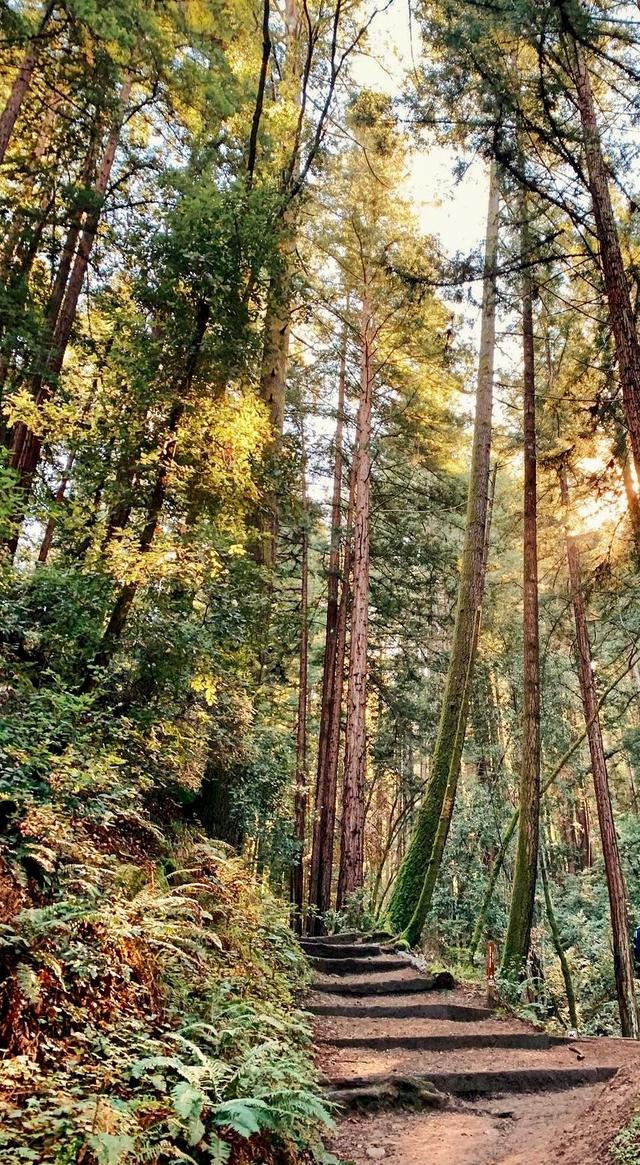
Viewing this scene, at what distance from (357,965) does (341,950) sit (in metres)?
0.84

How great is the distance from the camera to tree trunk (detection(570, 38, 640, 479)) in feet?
20.0

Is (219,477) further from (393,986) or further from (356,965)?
(356,965)

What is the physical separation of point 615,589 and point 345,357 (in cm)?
958

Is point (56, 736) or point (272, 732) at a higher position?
point (272, 732)

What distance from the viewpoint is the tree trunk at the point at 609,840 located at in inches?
449

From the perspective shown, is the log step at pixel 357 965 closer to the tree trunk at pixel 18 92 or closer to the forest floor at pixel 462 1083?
the forest floor at pixel 462 1083

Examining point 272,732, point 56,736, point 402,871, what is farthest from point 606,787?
point 56,736

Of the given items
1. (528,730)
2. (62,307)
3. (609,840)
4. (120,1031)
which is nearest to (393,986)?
(528,730)

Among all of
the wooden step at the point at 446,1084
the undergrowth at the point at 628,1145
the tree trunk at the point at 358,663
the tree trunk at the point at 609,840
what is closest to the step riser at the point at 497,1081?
the wooden step at the point at 446,1084

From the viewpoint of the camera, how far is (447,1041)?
6.19m

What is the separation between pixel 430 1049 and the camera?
238 inches

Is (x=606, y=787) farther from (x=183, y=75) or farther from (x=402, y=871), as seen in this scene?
(x=183, y=75)

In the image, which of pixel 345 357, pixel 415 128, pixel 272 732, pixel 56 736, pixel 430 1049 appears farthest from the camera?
pixel 345 357

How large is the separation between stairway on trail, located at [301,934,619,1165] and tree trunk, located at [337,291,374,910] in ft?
13.8
